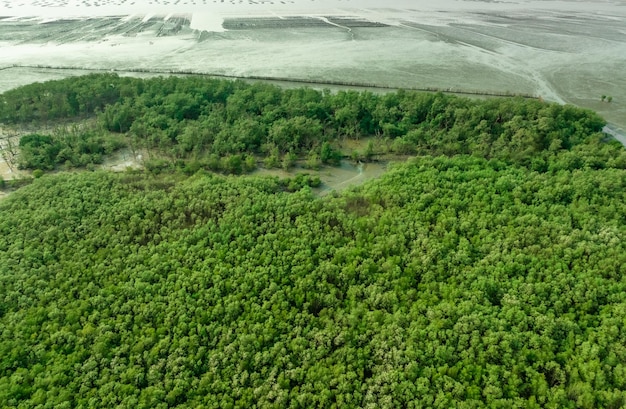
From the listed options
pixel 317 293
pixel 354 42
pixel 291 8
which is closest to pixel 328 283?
pixel 317 293

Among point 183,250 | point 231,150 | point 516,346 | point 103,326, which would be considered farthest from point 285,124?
point 516,346

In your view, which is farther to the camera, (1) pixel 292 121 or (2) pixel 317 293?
(1) pixel 292 121

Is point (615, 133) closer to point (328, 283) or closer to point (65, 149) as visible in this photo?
point (328, 283)

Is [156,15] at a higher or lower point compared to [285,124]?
higher

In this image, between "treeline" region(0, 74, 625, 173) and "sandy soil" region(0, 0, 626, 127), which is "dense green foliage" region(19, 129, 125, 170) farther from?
"sandy soil" region(0, 0, 626, 127)

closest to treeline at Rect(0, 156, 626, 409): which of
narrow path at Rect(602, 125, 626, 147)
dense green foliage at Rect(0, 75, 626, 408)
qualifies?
dense green foliage at Rect(0, 75, 626, 408)

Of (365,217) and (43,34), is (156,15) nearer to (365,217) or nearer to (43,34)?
(43,34)

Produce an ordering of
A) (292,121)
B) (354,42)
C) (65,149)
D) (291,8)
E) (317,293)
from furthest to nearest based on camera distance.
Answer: (291,8), (354,42), (292,121), (65,149), (317,293)
